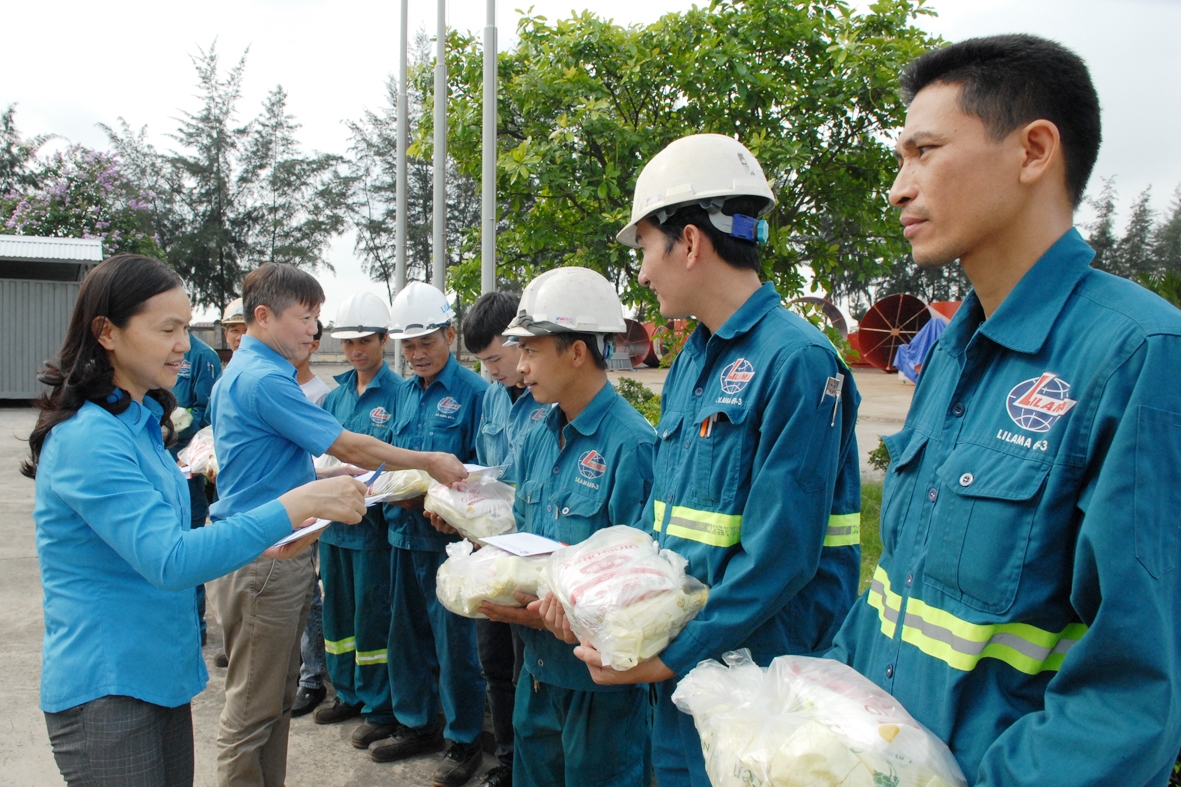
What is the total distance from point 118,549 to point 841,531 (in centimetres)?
180

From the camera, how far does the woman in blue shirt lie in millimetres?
1987

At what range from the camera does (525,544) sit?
2.50 metres

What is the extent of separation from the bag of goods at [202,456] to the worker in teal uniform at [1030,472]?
13.4 ft

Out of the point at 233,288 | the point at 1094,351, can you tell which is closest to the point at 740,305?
the point at 1094,351

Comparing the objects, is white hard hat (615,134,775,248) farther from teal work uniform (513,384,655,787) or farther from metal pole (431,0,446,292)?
metal pole (431,0,446,292)

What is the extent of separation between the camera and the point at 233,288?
98.3 ft

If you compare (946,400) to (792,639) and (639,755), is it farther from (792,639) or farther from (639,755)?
(639,755)

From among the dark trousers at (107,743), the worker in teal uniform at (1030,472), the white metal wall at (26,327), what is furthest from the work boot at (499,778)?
the white metal wall at (26,327)

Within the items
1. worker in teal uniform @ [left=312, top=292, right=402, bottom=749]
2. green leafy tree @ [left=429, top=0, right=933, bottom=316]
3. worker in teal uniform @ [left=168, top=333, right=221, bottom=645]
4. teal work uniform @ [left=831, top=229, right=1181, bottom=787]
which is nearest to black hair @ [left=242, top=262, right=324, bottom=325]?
worker in teal uniform @ [left=312, top=292, right=402, bottom=749]

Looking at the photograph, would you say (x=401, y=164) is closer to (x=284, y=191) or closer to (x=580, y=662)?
(x=580, y=662)

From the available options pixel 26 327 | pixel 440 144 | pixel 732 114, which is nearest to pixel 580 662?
pixel 732 114

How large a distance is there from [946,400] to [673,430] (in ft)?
2.92

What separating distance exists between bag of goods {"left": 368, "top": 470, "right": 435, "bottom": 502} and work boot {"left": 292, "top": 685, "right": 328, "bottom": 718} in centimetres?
149

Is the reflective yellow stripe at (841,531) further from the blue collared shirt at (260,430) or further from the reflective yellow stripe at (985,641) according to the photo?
the blue collared shirt at (260,430)
